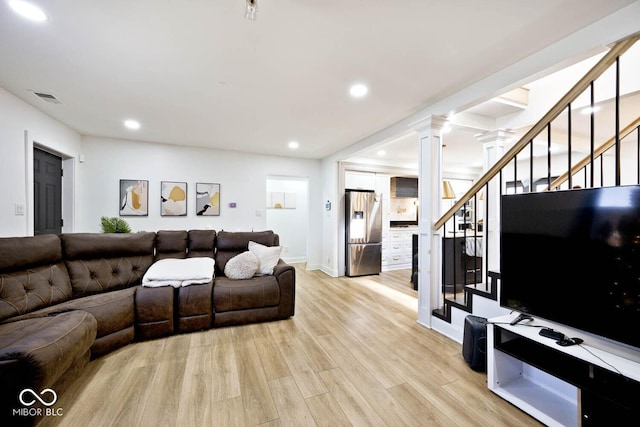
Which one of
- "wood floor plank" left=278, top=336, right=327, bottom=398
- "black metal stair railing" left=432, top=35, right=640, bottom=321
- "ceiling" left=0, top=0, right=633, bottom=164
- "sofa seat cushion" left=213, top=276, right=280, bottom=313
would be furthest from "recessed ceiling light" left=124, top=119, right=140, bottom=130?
"black metal stair railing" left=432, top=35, right=640, bottom=321

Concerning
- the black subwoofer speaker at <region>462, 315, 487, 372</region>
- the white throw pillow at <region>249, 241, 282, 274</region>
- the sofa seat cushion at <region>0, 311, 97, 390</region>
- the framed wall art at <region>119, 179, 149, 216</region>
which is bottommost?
→ the black subwoofer speaker at <region>462, 315, 487, 372</region>

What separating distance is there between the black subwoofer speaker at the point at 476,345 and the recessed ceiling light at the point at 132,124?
15.0 ft

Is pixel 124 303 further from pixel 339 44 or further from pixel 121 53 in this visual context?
pixel 339 44

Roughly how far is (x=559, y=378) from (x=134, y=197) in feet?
18.1

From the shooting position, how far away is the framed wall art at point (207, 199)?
15.6 ft

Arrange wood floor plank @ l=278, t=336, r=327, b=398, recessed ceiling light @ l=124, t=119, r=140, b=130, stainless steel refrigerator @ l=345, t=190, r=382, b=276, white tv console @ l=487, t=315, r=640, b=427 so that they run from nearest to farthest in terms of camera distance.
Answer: white tv console @ l=487, t=315, r=640, b=427
wood floor plank @ l=278, t=336, r=327, b=398
recessed ceiling light @ l=124, t=119, r=140, b=130
stainless steel refrigerator @ l=345, t=190, r=382, b=276

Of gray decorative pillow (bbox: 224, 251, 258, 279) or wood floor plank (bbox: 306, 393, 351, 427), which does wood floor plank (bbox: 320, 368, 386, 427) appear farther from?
gray decorative pillow (bbox: 224, 251, 258, 279)

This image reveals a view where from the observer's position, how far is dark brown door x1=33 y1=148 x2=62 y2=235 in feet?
10.3

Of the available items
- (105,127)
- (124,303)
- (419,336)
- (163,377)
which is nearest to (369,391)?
(419,336)

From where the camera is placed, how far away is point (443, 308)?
276 cm

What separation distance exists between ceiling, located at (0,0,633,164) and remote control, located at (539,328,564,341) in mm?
1977

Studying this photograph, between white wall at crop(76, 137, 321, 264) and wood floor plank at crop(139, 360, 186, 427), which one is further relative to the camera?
white wall at crop(76, 137, 321, 264)

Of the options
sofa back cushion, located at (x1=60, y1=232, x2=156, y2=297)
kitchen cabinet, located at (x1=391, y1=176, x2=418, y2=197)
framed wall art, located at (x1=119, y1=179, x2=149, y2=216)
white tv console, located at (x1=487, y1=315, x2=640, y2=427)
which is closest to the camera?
white tv console, located at (x1=487, y1=315, x2=640, y2=427)

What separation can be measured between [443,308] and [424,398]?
1.22m
